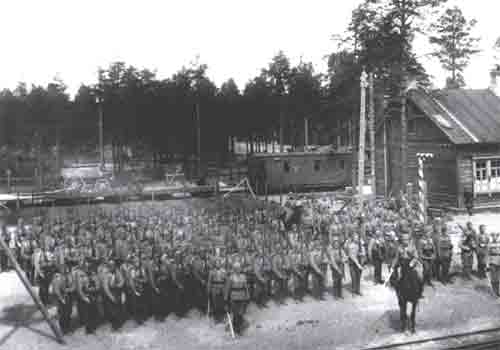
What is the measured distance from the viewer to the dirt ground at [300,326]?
420 inches

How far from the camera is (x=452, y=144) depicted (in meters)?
26.4

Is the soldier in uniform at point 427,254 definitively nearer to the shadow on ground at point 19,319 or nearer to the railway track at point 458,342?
the railway track at point 458,342

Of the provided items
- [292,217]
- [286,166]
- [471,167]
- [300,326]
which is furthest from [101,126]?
[300,326]

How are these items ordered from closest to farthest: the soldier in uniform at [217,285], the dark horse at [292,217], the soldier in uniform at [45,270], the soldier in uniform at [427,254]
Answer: the soldier in uniform at [217,285], the soldier in uniform at [45,270], the soldier in uniform at [427,254], the dark horse at [292,217]

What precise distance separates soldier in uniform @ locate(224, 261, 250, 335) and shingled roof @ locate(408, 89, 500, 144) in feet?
60.9

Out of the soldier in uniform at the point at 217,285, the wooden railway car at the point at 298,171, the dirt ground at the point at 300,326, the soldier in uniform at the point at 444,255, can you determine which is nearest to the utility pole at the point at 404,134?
the wooden railway car at the point at 298,171

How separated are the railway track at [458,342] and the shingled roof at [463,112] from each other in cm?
1697

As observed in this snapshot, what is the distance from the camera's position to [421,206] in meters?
20.7

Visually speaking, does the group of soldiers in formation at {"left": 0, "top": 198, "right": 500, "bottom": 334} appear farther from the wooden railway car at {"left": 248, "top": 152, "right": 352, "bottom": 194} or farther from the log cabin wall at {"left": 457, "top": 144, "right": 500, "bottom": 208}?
the wooden railway car at {"left": 248, "top": 152, "right": 352, "bottom": 194}

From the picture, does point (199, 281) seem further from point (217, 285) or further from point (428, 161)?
point (428, 161)

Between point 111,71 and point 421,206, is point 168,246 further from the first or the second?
point 111,71

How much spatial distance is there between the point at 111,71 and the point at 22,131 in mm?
10490

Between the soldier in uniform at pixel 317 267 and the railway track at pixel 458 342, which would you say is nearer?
the railway track at pixel 458 342

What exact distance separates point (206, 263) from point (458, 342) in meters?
5.81
